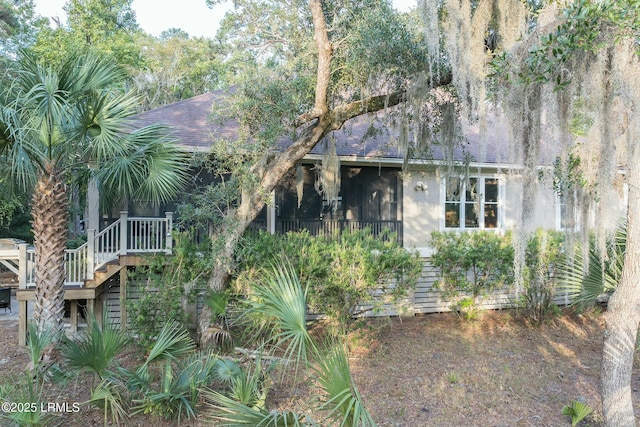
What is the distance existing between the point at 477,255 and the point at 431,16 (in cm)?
424

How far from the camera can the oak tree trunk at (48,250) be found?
22.0 feet

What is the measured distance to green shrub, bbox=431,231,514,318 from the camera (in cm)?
853

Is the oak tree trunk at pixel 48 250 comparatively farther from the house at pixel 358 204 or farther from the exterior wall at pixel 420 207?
the exterior wall at pixel 420 207

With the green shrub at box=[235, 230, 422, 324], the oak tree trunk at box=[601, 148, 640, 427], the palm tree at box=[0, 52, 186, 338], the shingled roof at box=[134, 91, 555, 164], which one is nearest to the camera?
the oak tree trunk at box=[601, 148, 640, 427]

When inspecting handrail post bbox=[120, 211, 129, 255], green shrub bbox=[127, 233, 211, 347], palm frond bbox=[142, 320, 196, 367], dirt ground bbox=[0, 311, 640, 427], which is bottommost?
dirt ground bbox=[0, 311, 640, 427]

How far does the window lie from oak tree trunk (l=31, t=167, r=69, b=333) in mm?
8628

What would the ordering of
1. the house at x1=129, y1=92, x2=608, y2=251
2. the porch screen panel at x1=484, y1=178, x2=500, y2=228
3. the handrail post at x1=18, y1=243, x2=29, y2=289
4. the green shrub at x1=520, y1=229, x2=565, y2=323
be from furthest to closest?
1. the porch screen panel at x1=484, y1=178, x2=500, y2=228
2. the house at x1=129, y1=92, x2=608, y2=251
3. the green shrub at x1=520, y1=229, x2=565, y2=323
4. the handrail post at x1=18, y1=243, x2=29, y2=289

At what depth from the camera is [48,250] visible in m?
6.73

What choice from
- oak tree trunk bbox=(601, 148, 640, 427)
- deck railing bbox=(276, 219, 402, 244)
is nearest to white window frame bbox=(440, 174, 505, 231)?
deck railing bbox=(276, 219, 402, 244)

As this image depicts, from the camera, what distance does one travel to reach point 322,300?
7156 mm

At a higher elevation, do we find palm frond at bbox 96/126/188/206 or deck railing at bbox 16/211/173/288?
palm frond at bbox 96/126/188/206

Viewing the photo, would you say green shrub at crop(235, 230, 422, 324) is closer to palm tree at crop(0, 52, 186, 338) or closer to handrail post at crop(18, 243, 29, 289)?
palm tree at crop(0, 52, 186, 338)

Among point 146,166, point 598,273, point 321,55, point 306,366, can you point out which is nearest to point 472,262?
point 598,273

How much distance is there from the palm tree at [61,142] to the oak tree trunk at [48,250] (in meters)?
0.01
